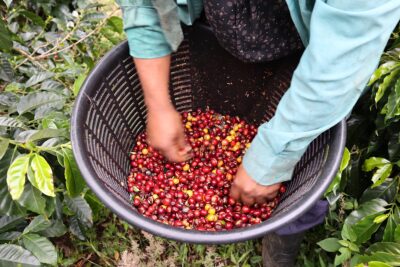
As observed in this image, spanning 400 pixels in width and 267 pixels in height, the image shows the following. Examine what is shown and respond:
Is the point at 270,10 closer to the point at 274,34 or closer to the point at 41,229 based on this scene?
the point at 274,34

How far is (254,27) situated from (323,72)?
36 cm

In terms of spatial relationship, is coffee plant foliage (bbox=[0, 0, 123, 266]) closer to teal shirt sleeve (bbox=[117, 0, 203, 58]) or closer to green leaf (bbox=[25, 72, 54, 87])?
green leaf (bbox=[25, 72, 54, 87])

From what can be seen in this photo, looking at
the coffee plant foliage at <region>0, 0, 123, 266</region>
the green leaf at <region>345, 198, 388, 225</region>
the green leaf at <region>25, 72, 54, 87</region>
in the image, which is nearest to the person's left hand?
the green leaf at <region>345, 198, 388, 225</region>

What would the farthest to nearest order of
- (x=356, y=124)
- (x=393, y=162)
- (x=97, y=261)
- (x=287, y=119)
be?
(x=97, y=261) → (x=356, y=124) → (x=393, y=162) → (x=287, y=119)

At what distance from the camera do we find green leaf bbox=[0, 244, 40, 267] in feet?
4.90

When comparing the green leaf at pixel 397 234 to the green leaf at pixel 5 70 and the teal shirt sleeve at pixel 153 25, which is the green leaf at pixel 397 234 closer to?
the teal shirt sleeve at pixel 153 25

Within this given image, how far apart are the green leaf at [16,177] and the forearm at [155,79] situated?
1.56ft

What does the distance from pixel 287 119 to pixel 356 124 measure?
0.58m

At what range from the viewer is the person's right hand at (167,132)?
1541mm

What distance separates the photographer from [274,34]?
1.34 meters

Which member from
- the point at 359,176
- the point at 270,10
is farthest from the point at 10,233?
the point at 359,176

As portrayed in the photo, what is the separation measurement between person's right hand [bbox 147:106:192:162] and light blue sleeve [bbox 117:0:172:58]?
0.22 metres

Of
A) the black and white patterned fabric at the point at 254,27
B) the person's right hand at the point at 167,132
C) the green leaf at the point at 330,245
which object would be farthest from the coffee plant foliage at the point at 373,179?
the person's right hand at the point at 167,132

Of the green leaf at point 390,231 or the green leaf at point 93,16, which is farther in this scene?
the green leaf at point 93,16
